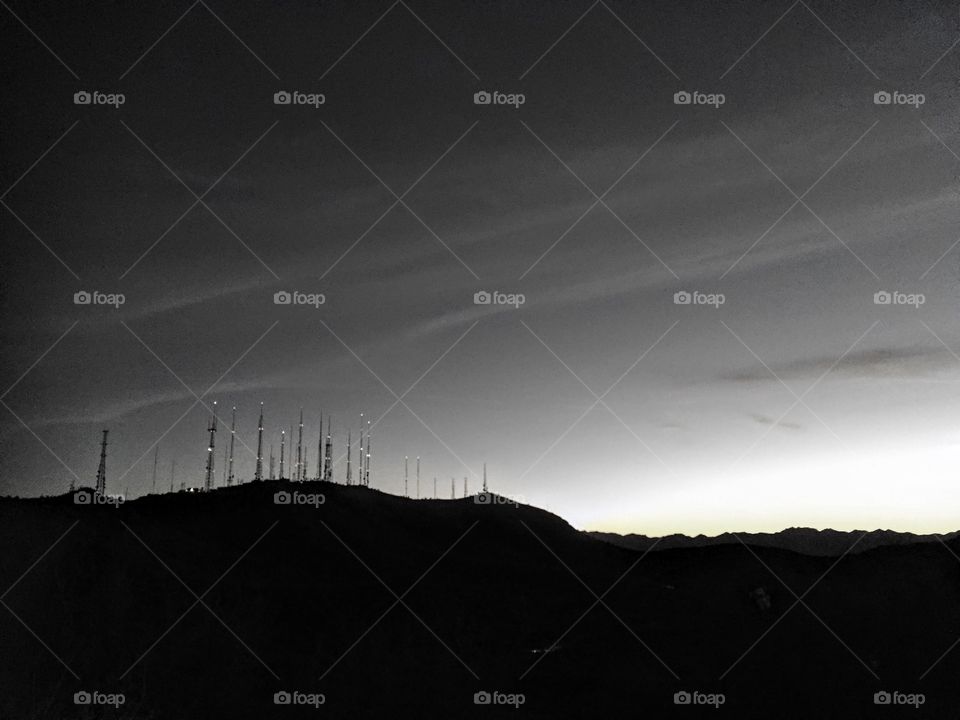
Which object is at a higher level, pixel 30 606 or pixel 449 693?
pixel 30 606

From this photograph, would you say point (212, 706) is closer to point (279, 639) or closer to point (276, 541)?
point (279, 639)

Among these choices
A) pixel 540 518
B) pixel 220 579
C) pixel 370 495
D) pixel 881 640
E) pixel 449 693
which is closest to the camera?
pixel 449 693

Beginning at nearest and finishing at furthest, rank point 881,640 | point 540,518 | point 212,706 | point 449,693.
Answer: point 212,706
point 449,693
point 881,640
point 540,518

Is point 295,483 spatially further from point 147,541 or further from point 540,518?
point 540,518

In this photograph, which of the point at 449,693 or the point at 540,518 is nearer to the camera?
the point at 449,693

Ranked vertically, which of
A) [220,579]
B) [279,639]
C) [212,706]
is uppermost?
[220,579]

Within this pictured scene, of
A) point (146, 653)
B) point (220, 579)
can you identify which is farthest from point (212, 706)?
point (220, 579)

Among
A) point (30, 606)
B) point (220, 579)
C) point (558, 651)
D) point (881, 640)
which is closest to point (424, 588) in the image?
point (558, 651)
